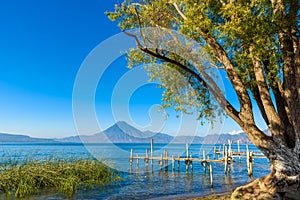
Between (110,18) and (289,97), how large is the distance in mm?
7437

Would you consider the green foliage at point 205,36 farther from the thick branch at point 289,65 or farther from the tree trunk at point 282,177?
the tree trunk at point 282,177

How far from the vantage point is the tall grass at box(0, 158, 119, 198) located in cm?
1483

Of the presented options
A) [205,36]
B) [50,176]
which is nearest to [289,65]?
→ [205,36]

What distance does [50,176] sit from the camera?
53.6ft

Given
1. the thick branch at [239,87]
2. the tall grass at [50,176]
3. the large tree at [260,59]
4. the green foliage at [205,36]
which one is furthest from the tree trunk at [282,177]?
the tall grass at [50,176]

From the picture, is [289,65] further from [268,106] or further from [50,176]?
[50,176]

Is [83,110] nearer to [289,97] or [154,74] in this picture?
[154,74]

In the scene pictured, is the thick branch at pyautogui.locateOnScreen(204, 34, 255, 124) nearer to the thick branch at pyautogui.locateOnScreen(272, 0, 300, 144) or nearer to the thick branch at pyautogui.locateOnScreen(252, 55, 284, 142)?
the thick branch at pyautogui.locateOnScreen(252, 55, 284, 142)

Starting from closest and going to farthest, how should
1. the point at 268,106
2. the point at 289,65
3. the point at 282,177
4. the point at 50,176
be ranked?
1. the point at 282,177
2. the point at 289,65
3. the point at 268,106
4. the point at 50,176

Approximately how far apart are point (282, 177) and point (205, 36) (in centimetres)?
498

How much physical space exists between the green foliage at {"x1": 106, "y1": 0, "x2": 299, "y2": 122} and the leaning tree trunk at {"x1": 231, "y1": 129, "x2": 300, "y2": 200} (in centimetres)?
213

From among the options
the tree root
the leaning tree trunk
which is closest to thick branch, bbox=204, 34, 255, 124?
the leaning tree trunk

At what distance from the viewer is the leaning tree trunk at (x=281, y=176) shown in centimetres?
780

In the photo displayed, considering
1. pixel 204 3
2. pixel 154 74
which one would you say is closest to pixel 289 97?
pixel 204 3
